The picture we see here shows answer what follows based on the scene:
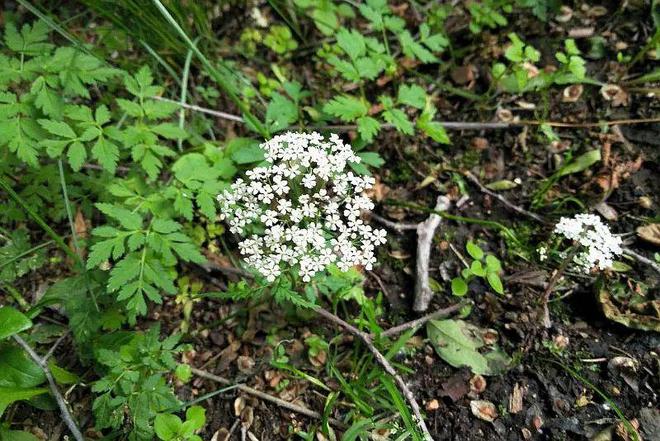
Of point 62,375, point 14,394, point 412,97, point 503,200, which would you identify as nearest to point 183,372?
point 62,375

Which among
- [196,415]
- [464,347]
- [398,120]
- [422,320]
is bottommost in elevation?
[464,347]

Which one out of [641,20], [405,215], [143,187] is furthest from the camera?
[641,20]

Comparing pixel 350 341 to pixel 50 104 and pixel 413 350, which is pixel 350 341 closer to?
pixel 413 350

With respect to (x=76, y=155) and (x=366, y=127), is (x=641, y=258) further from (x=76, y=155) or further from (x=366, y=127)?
(x=76, y=155)

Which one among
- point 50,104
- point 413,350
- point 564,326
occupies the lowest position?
point 564,326

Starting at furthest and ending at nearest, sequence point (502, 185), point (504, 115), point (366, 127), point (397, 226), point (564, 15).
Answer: point (564, 15) → point (504, 115) → point (502, 185) → point (397, 226) → point (366, 127)

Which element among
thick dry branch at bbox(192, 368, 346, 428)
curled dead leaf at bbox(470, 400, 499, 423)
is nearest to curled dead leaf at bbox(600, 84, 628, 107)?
curled dead leaf at bbox(470, 400, 499, 423)

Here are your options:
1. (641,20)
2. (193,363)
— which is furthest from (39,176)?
(641,20)

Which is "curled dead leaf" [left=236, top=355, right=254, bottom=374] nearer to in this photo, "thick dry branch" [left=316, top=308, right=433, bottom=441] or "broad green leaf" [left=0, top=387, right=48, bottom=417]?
"thick dry branch" [left=316, top=308, right=433, bottom=441]
